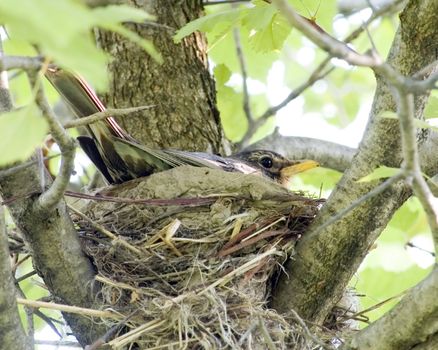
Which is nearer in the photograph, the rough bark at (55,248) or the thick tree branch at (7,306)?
the thick tree branch at (7,306)

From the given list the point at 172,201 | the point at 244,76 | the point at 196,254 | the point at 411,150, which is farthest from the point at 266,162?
the point at 411,150

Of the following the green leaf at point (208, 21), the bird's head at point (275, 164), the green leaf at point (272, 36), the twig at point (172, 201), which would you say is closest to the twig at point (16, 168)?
the twig at point (172, 201)

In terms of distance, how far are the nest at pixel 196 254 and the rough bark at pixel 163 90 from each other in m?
0.44

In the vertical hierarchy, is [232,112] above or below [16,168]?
below

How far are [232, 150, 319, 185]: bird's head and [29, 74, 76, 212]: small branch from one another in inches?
74.4

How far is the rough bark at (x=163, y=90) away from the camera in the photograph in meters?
4.35

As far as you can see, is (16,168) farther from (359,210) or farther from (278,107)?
(278,107)

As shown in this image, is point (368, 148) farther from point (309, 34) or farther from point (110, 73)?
point (110, 73)

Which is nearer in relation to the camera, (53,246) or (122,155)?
(53,246)

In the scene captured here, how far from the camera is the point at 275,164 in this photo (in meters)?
4.79

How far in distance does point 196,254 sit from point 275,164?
1.46 metres

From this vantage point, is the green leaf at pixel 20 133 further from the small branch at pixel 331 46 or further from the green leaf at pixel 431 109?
the green leaf at pixel 431 109

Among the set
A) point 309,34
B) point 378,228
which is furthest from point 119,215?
point 309,34

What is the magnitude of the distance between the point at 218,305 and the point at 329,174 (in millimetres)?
2213
